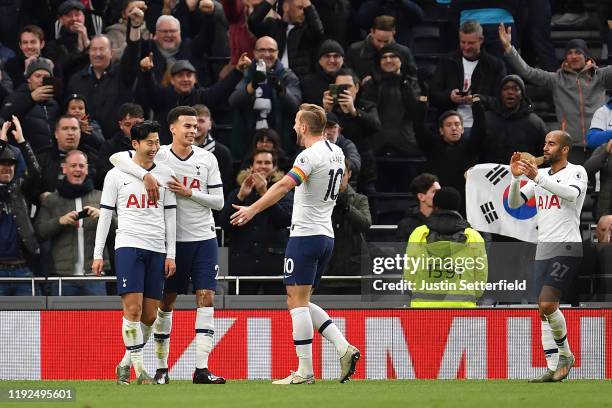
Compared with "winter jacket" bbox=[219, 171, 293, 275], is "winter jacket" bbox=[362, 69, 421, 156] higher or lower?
higher

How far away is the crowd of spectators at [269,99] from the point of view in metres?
17.0

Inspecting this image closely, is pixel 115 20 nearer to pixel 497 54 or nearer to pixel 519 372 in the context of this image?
pixel 497 54

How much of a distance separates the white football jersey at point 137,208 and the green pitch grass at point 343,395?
136cm

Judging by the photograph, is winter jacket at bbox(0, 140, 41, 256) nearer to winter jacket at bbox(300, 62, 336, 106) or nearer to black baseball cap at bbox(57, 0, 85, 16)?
winter jacket at bbox(300, 62, 336, 106)

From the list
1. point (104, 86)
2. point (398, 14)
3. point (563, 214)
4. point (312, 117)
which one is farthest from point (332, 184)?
point (398, 14)

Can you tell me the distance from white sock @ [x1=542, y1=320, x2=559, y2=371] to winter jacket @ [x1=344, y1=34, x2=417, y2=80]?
586cm

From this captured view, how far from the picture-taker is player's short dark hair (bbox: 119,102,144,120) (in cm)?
1794

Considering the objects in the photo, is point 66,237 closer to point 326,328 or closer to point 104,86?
point 104,86

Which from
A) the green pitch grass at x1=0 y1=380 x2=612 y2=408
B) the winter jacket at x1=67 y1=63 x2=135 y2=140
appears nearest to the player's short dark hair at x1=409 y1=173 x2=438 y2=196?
the green pitch grass at x1=0 y1=380 x2=612 y2=408

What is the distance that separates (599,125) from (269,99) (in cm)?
432

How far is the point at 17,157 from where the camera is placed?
703 inches

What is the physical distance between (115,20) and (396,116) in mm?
5297

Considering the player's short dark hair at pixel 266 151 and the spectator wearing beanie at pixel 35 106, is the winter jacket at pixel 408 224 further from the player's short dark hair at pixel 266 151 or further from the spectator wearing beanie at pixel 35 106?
the spectator wearing beanie at pixel 35 106

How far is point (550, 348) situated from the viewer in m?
14.5
